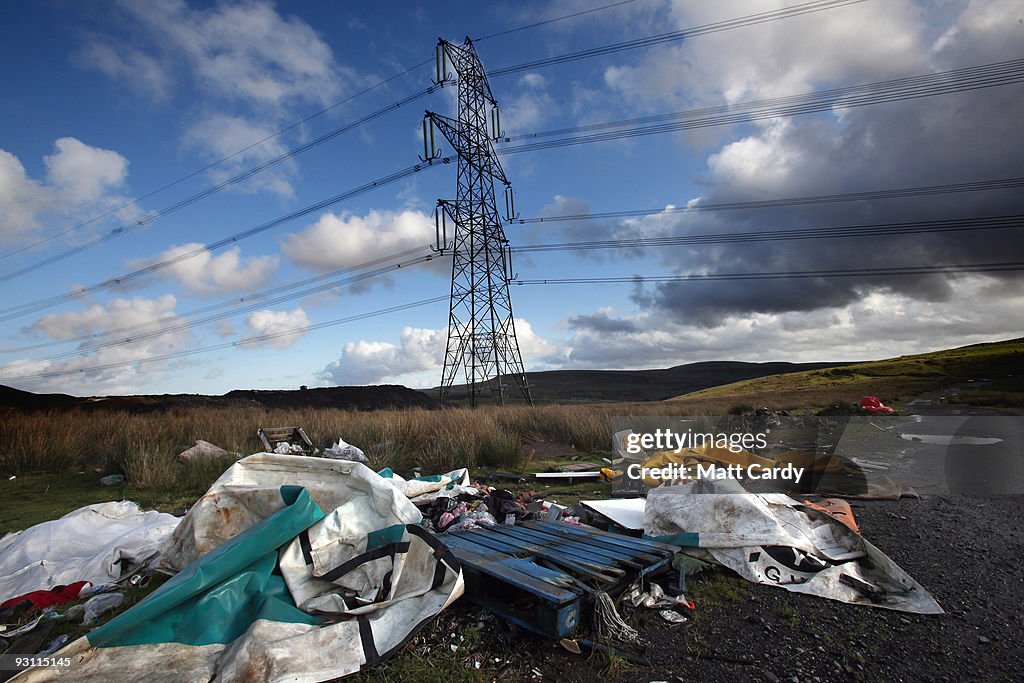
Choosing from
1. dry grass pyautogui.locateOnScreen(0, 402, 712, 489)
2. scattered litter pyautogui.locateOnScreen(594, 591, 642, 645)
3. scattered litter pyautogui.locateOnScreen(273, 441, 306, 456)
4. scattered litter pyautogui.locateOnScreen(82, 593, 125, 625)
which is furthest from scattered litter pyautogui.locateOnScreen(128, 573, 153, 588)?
scattered litter pyautogui.locateOnScreen(273, 441, 306, 456)

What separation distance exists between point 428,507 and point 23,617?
312cm

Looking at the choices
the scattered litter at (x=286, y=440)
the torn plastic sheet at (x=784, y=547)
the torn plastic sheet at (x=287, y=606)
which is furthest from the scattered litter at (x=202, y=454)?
the torn plastic sheet at (x=784, y=547)

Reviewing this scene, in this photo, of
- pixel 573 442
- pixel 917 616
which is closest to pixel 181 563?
pixel 917 616

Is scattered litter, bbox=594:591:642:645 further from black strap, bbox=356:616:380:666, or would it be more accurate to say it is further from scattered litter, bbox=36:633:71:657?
scattered litter, bbox=36:633:71:657

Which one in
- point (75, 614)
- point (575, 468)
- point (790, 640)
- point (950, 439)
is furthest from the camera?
point (950, 439)

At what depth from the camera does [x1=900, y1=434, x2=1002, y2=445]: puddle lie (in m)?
10.9

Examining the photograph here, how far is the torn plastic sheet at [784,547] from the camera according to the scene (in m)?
3.59

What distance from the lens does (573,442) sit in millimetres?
11617

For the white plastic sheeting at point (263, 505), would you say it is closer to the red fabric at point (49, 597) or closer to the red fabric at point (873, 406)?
the red fabric at point (49, 597)

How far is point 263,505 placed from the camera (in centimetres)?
369

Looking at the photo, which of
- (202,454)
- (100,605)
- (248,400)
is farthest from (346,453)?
(248,400)

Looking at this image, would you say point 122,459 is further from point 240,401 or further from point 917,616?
point 240,401

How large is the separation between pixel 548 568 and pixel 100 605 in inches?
120

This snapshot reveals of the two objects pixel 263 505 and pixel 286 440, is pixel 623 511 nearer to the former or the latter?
pixel 263 505
